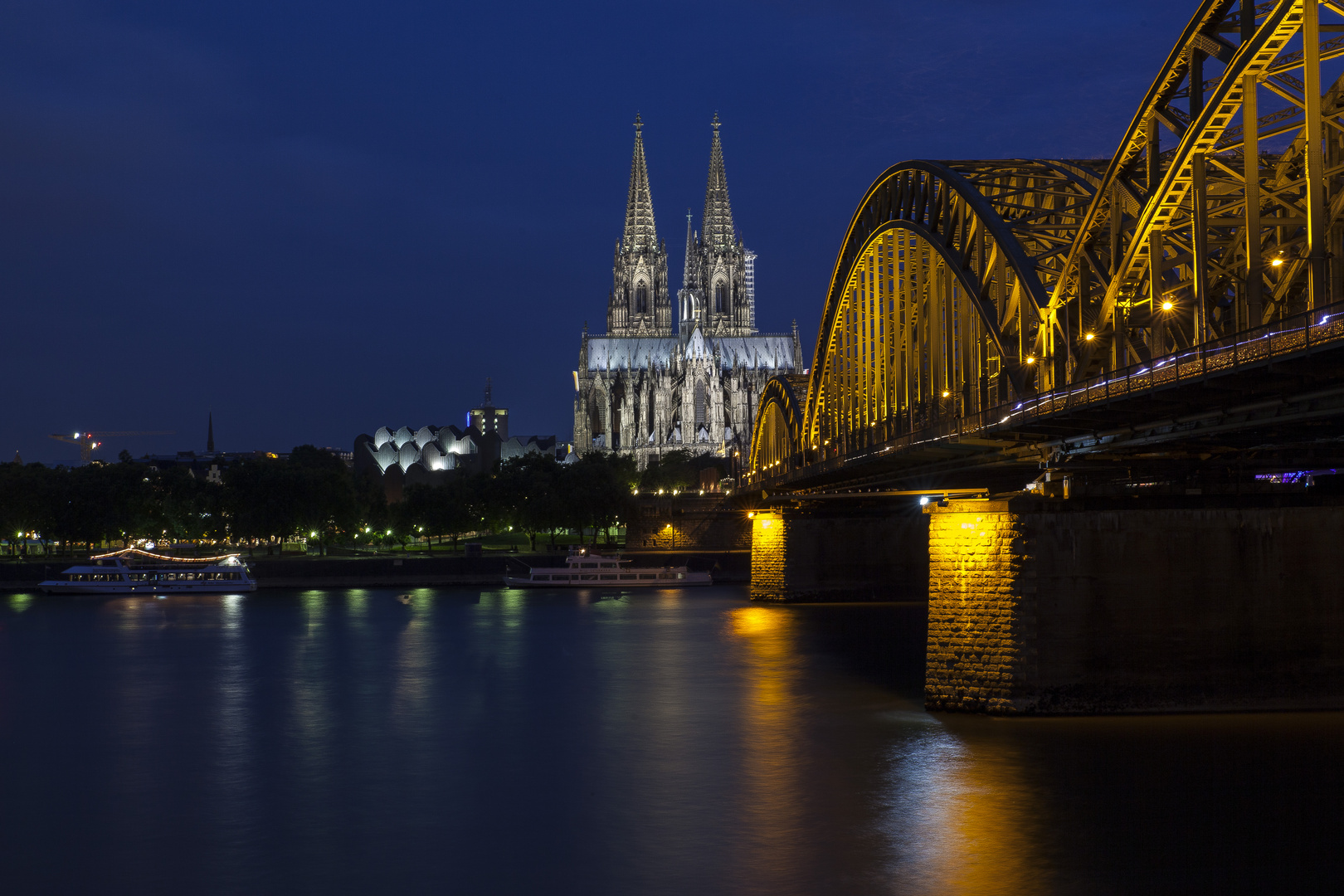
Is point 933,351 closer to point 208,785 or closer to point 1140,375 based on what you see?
point 1140,375

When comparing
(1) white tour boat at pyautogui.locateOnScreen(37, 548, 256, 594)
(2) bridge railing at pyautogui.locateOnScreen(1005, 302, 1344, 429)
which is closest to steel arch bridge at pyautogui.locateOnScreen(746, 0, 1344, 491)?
(2) bridge railing at pyautogui.locateOnScreen(1005, 302, 1344, 429)

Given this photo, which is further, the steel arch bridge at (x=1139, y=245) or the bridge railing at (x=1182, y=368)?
the steel arch bridge at (x=1139, y=245)

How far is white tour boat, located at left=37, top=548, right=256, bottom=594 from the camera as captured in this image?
307 ft

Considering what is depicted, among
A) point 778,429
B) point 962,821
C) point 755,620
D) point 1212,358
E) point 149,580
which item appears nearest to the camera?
point 1212,358

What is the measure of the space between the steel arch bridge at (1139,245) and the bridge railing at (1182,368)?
0.06 meters

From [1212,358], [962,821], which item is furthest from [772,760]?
[1212,358]

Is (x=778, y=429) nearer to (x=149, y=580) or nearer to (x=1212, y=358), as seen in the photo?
(x=149, y=580)

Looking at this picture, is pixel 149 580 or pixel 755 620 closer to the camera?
pixel 755 620

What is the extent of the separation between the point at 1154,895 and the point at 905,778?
8.48 m

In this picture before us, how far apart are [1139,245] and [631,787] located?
1669 cm

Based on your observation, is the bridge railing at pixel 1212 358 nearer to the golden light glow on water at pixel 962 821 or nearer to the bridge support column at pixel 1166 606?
the bridge support column at pixel 1166 606

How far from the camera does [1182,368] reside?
25.5m

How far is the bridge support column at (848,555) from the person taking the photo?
77000mm

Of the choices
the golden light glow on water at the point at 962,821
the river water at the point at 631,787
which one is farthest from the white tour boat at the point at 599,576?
the golden light glow on water at the point at 962,821
